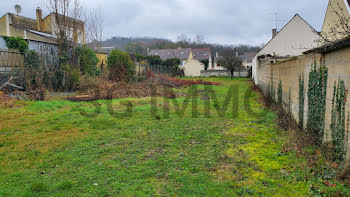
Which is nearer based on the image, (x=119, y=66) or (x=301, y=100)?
(x=301, y=100)

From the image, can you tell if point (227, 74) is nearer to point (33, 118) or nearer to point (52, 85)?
point (52, 85)

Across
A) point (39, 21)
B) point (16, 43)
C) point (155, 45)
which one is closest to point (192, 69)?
point (39, 21)

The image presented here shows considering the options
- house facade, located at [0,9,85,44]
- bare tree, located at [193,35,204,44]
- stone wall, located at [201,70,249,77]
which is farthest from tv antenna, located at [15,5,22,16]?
bare tree, located at [193,35,204,44]

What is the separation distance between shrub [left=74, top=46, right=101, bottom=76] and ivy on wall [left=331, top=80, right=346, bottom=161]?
546 inches

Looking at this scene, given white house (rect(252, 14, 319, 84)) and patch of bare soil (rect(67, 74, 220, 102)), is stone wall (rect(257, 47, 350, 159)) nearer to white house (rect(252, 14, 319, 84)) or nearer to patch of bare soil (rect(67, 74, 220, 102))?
patch of bare soil (rect(67, 74, 220, 102))

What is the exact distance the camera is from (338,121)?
3064 millimetres

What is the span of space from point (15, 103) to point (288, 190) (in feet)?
31.0

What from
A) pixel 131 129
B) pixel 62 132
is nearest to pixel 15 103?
pixel 62 132

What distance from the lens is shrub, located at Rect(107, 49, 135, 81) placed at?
44.5ft

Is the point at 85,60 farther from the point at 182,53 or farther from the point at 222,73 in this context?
the point at 182,53

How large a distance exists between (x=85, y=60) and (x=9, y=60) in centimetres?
456

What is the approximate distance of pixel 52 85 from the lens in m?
12.2

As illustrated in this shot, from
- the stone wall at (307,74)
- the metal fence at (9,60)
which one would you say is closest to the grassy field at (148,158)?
the stone wall at (307,74)

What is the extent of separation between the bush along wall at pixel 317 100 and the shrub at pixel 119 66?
10.6 meters
